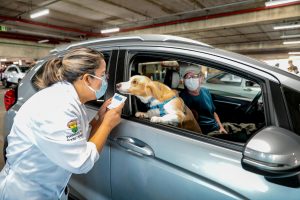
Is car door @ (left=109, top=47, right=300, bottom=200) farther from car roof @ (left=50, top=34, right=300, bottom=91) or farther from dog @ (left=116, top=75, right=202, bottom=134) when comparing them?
dog @ (left=116, top=75, right=202, bottom=134)

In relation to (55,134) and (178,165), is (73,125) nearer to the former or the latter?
(55,134)

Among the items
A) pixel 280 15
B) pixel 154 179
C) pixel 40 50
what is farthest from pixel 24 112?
pixel 40 50

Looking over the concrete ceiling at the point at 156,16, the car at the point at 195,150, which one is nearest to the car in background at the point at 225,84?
the car at the point at 195,150

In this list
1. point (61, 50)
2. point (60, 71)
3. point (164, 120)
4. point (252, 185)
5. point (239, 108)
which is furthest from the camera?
point (239, 108)

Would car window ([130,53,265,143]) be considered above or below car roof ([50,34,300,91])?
Answer: below

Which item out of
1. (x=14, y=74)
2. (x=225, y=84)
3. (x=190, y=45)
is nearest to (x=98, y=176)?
(x=190, y=45)

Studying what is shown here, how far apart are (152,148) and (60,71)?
2.18 ft

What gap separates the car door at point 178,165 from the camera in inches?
40.2

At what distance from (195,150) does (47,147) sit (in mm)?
707

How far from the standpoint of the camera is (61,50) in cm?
220

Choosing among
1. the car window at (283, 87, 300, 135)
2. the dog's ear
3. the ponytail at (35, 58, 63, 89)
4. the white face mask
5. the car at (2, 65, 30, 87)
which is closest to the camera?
the car window at (283, 87, 300, 135)

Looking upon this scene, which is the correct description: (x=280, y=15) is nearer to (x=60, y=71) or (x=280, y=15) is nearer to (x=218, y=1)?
(x=218, y=1)

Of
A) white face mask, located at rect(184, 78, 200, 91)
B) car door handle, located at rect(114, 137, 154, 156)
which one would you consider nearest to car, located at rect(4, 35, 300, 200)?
car door handle, located at rect(114, 137, 154, 156)

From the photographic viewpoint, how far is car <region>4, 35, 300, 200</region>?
899 millimetres
